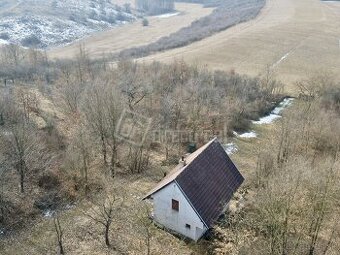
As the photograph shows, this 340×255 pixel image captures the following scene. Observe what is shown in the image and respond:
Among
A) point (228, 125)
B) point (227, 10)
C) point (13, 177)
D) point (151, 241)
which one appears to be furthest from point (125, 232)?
point (227, 10)

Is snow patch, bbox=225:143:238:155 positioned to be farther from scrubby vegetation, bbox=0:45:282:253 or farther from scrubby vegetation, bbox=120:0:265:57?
scrubby vegetation, bbox=120:0:265:57

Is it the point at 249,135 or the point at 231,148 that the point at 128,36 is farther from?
the point at 231,148

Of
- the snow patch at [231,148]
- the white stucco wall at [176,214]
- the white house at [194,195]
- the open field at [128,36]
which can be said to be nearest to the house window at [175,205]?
the white house at [194,195]

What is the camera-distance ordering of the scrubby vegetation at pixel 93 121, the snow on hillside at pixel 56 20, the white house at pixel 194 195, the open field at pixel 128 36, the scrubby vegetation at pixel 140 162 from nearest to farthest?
the scrubby vegetation at pixel 140 162
the white house at pixel 194 195
the scrubby vegetation at pixel 93 121
the open field at pixel 128 36
the snow on hillside at pixel 56 20

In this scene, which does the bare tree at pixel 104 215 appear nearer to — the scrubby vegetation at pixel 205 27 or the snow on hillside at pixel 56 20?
the scrubby vegetation at pixel 205 27

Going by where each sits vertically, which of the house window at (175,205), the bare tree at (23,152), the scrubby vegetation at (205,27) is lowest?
the house window at (175,205)

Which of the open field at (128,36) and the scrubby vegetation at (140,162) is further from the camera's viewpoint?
the open field at (128,36)

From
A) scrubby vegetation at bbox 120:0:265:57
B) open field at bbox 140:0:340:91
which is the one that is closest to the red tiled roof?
open field at bbox 140:0:340:91
